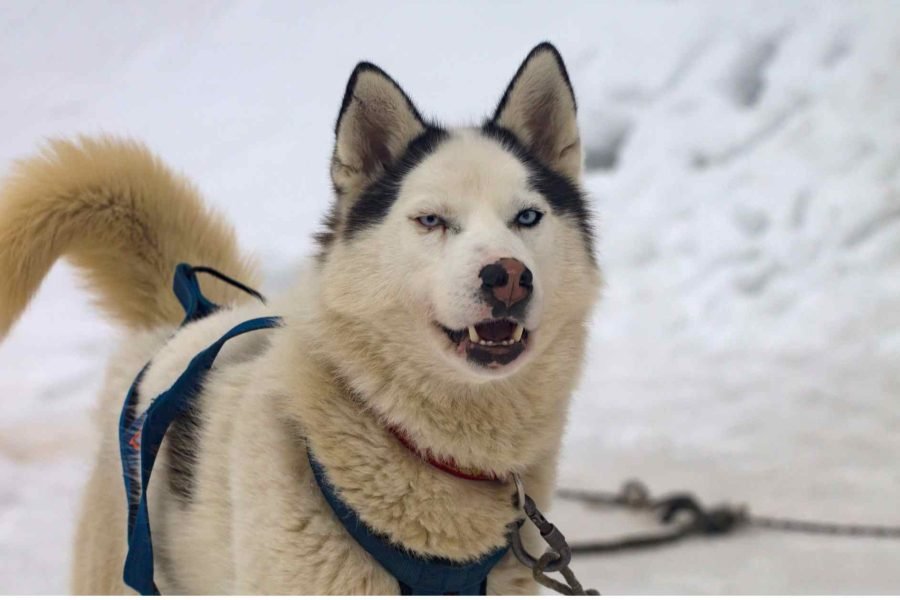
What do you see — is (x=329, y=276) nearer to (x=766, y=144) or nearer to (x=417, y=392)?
(x=417, y=392)

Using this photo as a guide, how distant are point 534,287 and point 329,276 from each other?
1.26ft

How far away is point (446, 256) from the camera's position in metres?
1.41

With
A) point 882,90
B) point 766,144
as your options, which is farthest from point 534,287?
point 882,90

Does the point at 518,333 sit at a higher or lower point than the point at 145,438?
higher

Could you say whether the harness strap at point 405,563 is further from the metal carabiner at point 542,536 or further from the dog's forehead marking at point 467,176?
the dog's forehead marking at point 467,176

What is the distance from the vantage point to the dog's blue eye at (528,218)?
152cm

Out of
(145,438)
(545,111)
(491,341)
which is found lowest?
(145,438)

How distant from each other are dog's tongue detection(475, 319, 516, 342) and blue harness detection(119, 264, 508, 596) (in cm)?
34

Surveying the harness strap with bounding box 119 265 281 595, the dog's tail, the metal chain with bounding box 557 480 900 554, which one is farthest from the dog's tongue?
the metal chain with bounding box 557 480 900 554

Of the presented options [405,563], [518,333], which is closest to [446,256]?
[518,333]

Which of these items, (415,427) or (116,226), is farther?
(116,226)

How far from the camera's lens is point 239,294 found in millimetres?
2129

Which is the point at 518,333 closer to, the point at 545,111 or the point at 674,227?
the point at 545,111

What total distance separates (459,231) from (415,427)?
340 millimetres
